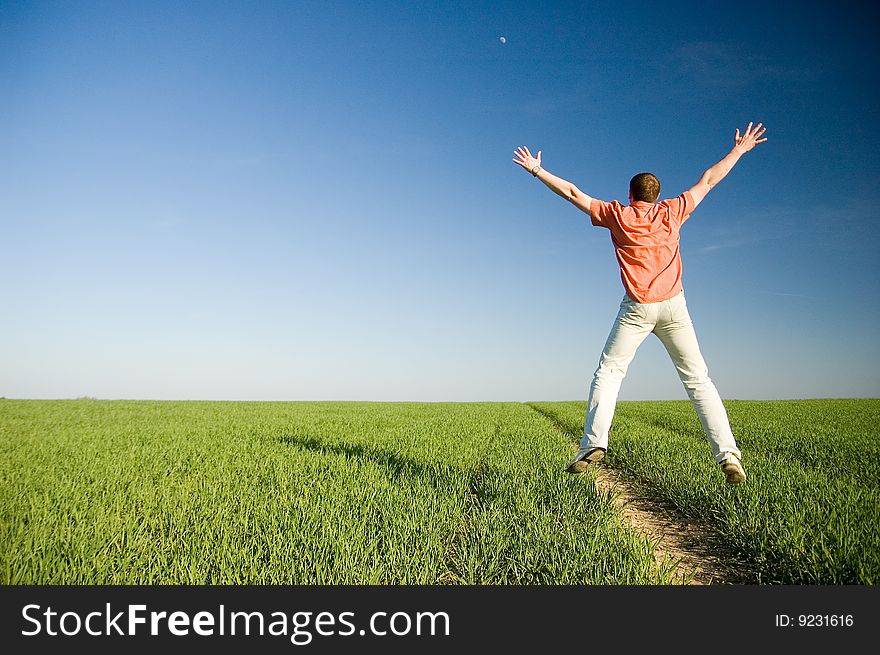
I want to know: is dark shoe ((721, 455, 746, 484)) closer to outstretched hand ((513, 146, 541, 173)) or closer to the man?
the man

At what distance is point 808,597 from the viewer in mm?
2566

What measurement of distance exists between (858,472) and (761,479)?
2159 millimetres

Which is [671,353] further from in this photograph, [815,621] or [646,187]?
[815,621]

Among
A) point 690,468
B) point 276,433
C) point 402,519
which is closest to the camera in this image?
point 402,519

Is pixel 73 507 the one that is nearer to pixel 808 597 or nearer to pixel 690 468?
pixel 808 597

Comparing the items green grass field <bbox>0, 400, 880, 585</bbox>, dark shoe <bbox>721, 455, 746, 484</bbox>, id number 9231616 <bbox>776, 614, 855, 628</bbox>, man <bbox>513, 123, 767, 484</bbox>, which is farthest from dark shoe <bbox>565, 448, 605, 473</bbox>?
id number 9231616 <bbox>776, 614, 855, 628</bbox>

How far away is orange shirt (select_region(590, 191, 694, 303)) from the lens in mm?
4836

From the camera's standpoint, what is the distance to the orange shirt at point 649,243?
4.84 m

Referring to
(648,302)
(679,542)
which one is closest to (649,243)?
(648,302)

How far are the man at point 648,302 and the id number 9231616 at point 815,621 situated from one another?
239cm

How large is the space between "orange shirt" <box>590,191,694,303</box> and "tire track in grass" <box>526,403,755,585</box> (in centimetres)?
207

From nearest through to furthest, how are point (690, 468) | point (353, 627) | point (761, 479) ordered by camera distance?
point (353, 627) < point (761, 479) < point (690, 468)

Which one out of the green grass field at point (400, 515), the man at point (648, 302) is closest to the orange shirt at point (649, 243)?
the man at point (648, 302)

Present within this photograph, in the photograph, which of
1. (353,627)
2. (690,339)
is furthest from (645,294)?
(353,627)
